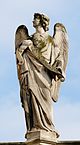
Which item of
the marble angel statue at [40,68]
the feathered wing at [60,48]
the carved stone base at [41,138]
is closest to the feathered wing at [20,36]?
the marble angel statue at [40,68]

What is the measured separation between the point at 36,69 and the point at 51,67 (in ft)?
1.15

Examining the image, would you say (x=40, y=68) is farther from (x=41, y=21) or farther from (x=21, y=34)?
(x=41, y=21)

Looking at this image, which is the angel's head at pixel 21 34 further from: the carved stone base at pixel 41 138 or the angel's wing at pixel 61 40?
the carved stone base at pixel 41 138

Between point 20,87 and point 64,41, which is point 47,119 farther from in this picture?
point 64,41

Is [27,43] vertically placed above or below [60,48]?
above

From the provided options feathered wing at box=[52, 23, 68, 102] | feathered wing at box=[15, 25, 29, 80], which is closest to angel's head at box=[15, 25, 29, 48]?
feathered wing at box=[15, 25, 29, 80]

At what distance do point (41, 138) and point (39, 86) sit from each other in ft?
4.17

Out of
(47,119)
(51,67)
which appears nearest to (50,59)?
(51,67)

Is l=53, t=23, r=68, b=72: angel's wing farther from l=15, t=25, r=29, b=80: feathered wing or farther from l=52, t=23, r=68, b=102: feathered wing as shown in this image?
l=15, t=25, r=29, b=80: feathered wing

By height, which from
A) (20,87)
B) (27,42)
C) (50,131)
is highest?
(27,42)

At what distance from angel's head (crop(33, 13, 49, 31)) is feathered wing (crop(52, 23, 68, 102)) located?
0.33 meters

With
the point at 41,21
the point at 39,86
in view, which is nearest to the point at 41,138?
the point at 39,86

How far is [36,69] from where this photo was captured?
1662cm

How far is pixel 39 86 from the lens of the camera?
647 inches
